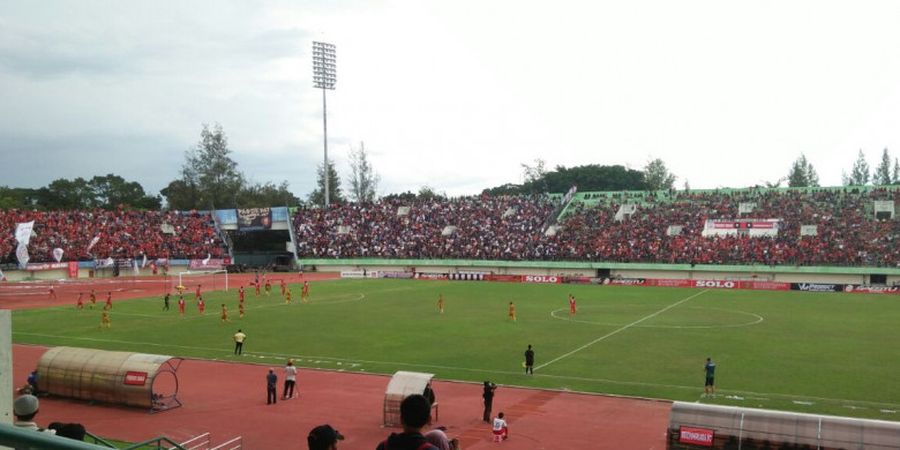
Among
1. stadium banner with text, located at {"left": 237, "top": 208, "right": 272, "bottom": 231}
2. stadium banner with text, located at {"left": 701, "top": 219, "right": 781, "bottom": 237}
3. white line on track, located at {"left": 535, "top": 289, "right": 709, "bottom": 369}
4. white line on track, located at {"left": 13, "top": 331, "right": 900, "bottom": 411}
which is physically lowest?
white line on track, located at {"left": 13, "top": 331, "right": 900, "bottom": 411}

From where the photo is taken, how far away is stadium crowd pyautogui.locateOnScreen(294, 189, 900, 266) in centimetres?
6400

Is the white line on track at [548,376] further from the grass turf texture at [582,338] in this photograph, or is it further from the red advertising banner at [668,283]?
the red advertising banner at [668,283]

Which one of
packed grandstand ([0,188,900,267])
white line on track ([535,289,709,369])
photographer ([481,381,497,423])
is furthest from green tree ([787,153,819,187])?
photographer ([481,381,497,423])

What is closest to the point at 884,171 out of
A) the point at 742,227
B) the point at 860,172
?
the point at 860,172

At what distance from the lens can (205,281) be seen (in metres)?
71.7

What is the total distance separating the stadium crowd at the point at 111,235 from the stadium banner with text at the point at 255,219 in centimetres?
374

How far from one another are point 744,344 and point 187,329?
28028 mm

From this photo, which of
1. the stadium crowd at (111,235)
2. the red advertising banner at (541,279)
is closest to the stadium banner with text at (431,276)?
the red advertising banner at (541,279)

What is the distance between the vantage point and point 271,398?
22422 millimetres

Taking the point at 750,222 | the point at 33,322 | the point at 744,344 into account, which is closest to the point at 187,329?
the point at 33,322

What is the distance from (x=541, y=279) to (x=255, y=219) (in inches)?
1552

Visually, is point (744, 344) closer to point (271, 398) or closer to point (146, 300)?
point (271, 398)

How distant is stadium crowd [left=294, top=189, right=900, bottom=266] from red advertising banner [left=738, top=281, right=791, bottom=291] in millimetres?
4407

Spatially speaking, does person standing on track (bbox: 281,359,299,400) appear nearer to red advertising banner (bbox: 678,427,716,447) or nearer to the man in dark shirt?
the man in dark shirt
